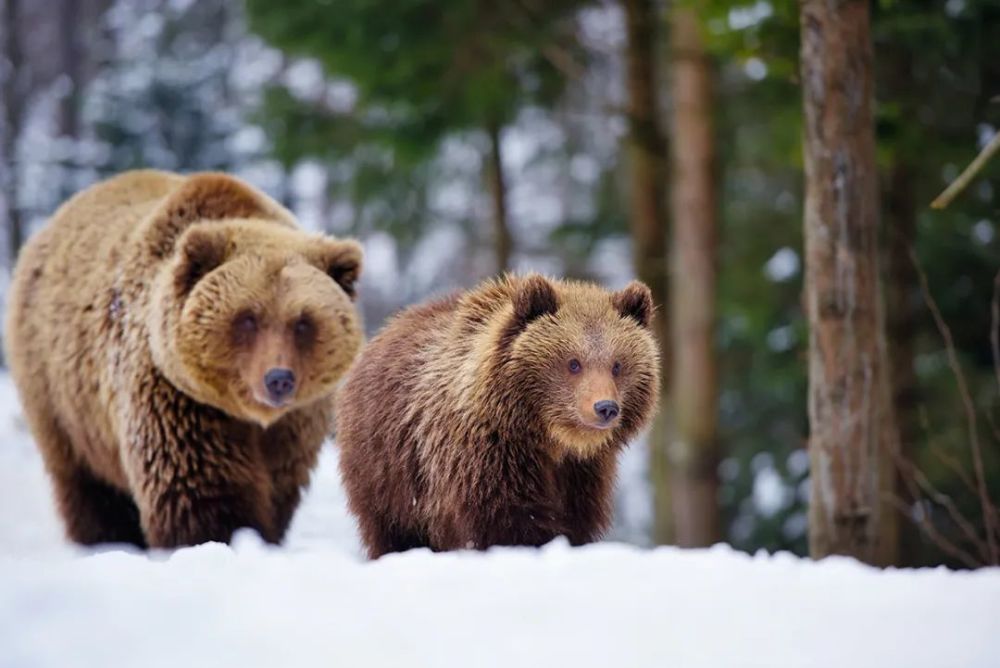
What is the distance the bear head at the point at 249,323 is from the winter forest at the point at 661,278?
805mm

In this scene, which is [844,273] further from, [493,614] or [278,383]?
[493,614]

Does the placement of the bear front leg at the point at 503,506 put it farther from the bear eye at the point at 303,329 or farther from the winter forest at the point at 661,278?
the bear eye at the point at 303,329

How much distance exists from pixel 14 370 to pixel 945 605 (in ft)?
19.0

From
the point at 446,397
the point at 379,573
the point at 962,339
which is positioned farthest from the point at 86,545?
the point at 962,339

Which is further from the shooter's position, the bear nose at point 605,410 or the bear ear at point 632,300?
the bear ear at point 632,300

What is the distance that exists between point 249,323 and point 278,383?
39 centimetres

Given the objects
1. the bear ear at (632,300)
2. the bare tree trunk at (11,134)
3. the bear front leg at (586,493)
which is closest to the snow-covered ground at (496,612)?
the bear front leg at (586,493)

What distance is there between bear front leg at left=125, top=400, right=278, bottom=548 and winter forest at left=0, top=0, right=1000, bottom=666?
9.6 inches

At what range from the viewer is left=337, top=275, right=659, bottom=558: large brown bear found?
516 cm

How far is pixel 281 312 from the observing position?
19.8 feet

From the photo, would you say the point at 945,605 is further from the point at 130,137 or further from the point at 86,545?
the point at 130,137

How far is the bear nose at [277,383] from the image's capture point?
19.2 ft

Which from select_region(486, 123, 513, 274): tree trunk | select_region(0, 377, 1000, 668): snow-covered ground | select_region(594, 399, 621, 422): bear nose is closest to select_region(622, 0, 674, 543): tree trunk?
select_region(486, 123, 513, 274): tree trunk

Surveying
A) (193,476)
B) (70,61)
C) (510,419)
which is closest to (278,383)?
(193,476)
